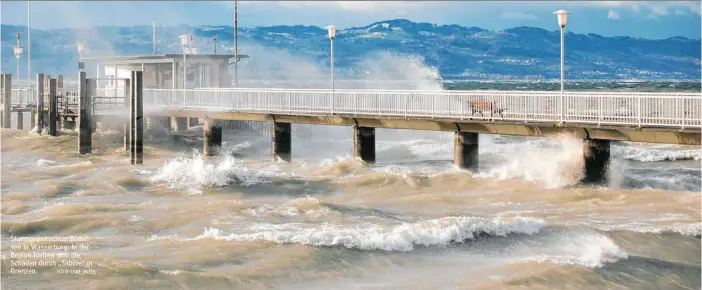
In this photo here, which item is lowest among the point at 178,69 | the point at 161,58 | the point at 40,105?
the point at 40,105

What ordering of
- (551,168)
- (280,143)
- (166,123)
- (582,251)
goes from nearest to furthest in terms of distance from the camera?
(582,251) < (551,168) < (280,143) < (166,123)

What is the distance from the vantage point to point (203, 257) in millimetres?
16422

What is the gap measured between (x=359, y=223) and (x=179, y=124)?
95.8 ft

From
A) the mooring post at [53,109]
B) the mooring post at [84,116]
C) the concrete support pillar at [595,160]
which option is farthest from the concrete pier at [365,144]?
the mooring post at [53,109]

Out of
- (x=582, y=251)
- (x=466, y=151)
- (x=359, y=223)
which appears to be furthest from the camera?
(x=466, y=151)

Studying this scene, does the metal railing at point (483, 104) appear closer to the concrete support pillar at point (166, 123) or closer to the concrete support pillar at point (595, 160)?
the concrete support pillar at point (595, 160)

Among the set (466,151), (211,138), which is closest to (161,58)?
(211,138)

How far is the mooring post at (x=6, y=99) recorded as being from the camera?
45219 mm

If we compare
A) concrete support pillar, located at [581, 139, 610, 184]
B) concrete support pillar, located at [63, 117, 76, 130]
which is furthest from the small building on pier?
concrete support pillar, located at [581, 139, 610, 184]

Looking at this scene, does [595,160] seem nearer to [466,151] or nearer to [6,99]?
[466,151]

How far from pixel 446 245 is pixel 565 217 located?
4686 mm

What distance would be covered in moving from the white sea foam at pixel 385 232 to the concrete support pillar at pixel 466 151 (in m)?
8.88

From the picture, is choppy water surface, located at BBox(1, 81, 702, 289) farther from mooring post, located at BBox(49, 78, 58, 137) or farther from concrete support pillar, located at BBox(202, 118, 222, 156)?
mooring post, located at BBox(49, 78, 58, 137)

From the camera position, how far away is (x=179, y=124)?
4769 centimetres
